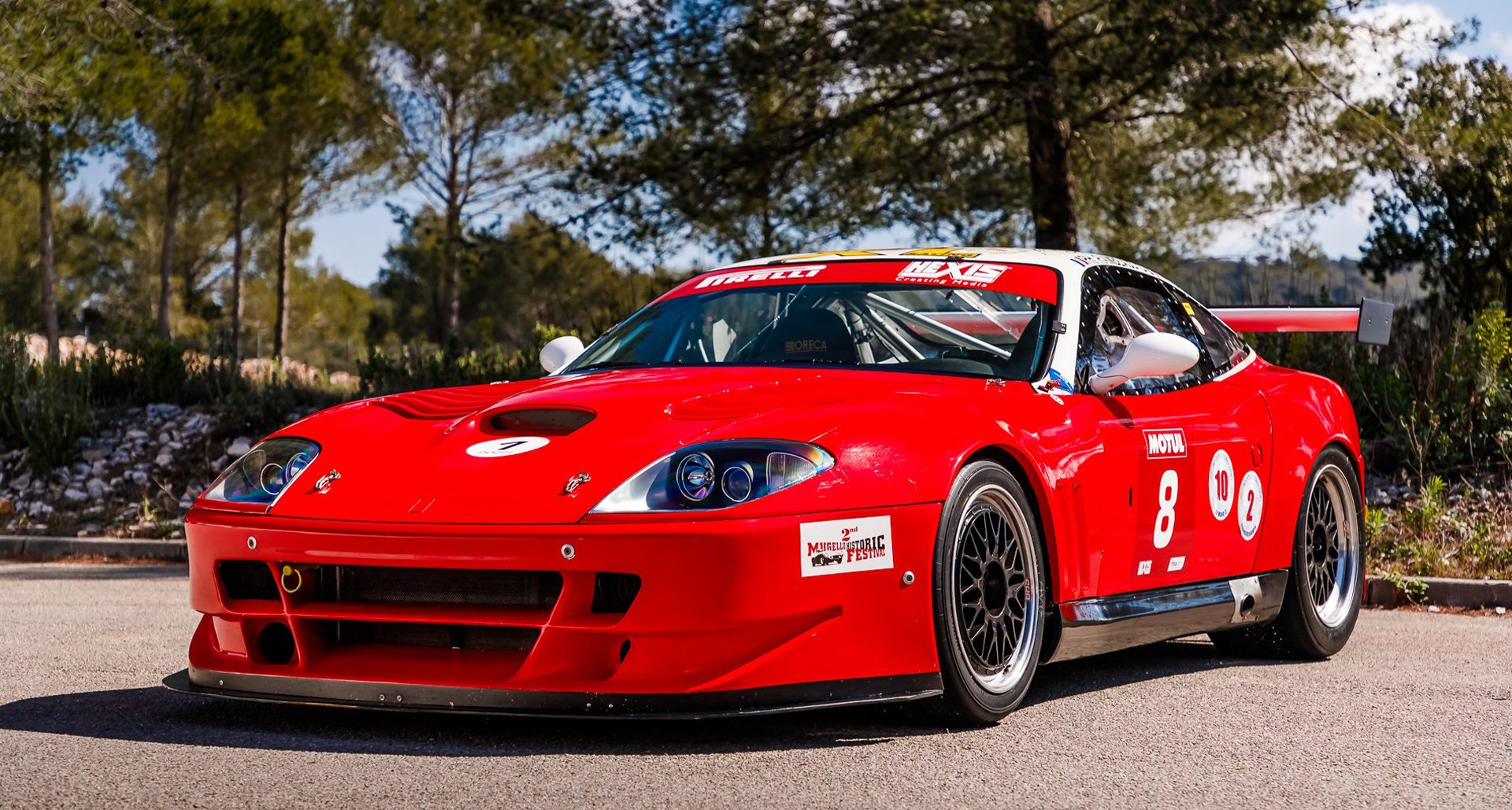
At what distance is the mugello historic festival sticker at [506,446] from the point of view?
425 cm

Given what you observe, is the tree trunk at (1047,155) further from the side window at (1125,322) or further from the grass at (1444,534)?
the side window at (1125,322)

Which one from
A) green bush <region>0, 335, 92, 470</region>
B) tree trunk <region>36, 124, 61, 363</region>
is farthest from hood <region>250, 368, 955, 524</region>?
tree trunk <region>36, 124, 61, 363</region>

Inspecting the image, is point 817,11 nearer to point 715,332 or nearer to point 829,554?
point 715,332

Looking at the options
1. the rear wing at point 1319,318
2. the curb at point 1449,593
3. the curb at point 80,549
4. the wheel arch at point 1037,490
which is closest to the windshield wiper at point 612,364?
the wheel arch at point 1037,490

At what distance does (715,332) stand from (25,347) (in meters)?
10.1

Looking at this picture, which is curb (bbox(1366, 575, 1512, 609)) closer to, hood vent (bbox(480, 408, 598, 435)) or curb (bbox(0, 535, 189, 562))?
hood vent (bbox(480, 408, 598, 435))

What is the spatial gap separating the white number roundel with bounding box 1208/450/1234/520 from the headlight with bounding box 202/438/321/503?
2835mm

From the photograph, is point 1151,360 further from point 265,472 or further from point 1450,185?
point 1450,185

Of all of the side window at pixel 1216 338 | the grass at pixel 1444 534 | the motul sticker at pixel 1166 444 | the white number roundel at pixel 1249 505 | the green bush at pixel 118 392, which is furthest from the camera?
the green bush at pixel 118 392

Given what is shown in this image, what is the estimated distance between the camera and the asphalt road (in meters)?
3.61

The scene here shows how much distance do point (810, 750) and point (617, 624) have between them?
23.0 inches

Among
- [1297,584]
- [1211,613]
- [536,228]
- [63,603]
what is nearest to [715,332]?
[1211,613]

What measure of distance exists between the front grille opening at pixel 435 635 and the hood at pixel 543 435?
0.99ft

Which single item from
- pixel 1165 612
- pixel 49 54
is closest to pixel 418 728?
pixel 1165 612
